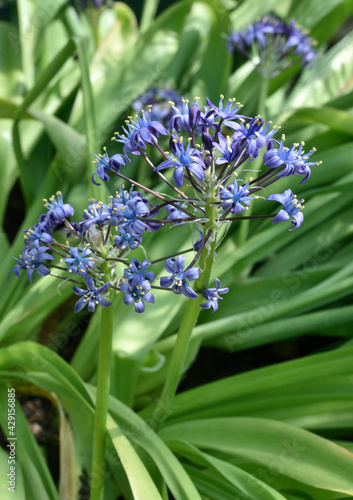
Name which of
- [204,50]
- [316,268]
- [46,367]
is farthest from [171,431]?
[204,50]

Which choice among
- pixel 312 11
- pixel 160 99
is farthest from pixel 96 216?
pixel 312 11

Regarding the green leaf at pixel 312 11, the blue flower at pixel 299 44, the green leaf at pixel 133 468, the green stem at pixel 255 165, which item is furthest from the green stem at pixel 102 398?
the green leaf at pixel 312 11

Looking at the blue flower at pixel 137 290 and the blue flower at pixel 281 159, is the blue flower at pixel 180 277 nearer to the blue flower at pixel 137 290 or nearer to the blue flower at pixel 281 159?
the blue flower at pixel 137 290

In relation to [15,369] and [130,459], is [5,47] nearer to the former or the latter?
[15,369]

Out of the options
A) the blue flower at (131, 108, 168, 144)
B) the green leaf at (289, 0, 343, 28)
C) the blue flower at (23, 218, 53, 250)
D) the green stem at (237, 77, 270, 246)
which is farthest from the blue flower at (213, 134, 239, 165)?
the green leaf at (289, 0, 343, 28)

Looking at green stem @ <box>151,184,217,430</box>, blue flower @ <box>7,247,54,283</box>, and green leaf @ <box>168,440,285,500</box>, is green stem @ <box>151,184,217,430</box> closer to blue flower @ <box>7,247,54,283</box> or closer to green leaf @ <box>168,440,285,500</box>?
green leaf @ <box>168,440,285,500</box>

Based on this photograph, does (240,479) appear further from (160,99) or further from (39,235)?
(160,99)
